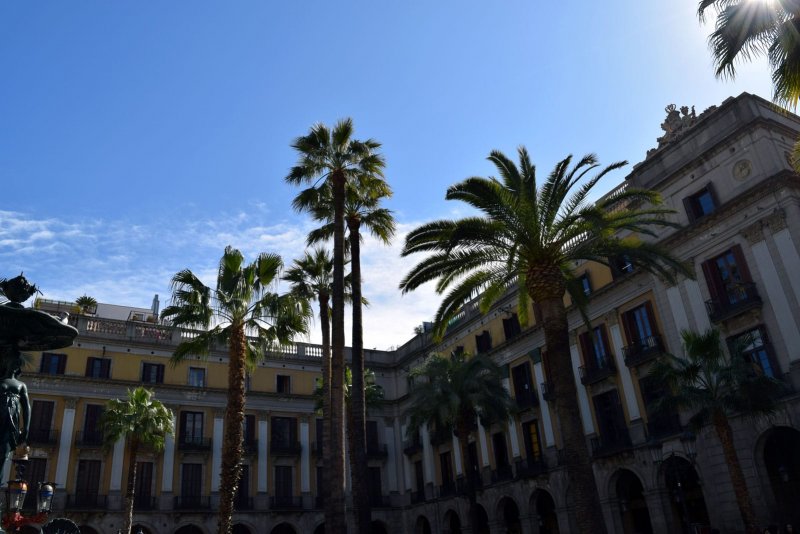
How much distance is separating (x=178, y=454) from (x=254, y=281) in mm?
20279

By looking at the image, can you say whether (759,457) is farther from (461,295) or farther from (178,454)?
(178,454)

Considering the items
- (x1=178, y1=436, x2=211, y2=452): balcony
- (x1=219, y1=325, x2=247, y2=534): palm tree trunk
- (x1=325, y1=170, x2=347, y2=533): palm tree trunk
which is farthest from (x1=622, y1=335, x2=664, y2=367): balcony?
(x1=178, y1=436, x2=211, y2=452): balcony

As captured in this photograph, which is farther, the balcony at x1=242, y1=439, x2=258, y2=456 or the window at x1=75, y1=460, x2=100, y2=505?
the balcony at x1=242, y1=439, x2=258, y2=456

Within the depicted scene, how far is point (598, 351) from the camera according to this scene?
34000 mm

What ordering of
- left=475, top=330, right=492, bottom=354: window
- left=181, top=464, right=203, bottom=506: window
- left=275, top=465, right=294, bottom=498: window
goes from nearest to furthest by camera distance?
left=181, top=464, right=203, bottom=506: window, left=475, top=330, right=492, bottom=354: window, left=275, top=465, right=294, bottom=498: window

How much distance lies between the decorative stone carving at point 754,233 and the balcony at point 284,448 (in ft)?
101

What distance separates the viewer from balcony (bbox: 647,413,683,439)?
92.9 ft

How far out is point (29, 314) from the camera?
959cm

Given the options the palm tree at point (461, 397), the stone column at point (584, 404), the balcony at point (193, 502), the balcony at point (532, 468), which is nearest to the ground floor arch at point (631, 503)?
the stone column at point (584, 404)

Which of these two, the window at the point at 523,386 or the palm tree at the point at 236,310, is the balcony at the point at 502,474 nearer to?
the window at the point at 523,386

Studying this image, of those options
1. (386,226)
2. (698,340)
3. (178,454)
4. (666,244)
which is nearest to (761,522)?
(698,340)

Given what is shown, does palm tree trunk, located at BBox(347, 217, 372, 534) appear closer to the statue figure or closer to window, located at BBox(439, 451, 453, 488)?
the statue figure

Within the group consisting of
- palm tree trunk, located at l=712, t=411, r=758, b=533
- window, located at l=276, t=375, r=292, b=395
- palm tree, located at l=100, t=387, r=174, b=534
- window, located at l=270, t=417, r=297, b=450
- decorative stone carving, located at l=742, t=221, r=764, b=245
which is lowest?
palm tree trunk, located at l=712, t=411, r=758, b=533

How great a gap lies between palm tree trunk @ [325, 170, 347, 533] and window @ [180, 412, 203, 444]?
22.0 m
